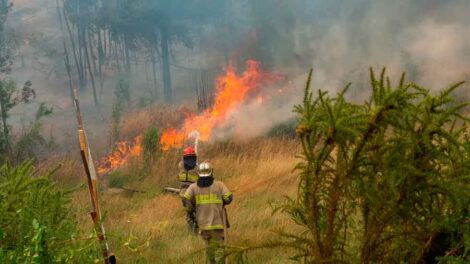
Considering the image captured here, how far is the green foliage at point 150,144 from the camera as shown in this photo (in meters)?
13.6

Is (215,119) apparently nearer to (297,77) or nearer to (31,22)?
(297,77)

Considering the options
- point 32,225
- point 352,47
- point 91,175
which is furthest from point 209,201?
point 352,47

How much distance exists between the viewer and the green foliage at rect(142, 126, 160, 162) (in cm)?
1359

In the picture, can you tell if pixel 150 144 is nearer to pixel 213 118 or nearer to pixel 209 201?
pixel 213 118

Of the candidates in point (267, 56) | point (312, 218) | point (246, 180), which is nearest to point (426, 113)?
point (312, 218)

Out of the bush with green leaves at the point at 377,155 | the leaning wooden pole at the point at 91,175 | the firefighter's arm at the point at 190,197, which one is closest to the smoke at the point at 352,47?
the firefighter's arm at the point at 190,197

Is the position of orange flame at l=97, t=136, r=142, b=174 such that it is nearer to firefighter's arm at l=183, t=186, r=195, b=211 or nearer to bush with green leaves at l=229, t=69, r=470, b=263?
firefighter's arm at l=183, t=186, r=195, b=211

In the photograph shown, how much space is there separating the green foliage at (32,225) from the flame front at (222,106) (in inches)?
388

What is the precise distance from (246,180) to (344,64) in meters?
8.83

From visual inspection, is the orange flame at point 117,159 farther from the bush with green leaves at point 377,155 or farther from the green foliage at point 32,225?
the bush with green leaves at point 377,155

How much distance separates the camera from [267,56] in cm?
2559

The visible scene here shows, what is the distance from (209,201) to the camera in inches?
263

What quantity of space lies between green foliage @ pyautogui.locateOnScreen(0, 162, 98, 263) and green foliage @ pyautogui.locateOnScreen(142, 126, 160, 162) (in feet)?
30.5

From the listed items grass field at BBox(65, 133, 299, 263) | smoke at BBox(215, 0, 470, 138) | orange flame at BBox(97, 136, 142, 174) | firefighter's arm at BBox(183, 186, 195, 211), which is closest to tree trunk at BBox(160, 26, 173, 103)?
smoke at BBox(215, 0, 470, 138)
